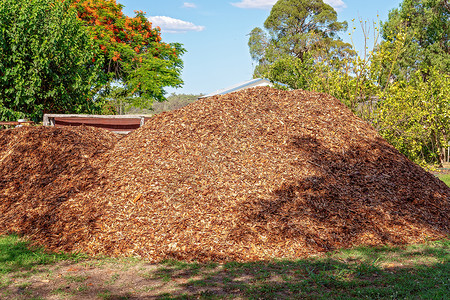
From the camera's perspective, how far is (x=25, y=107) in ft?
49.0

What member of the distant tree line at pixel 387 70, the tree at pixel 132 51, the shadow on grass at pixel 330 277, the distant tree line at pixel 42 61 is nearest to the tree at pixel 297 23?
the distant tree line at pixel 387 70

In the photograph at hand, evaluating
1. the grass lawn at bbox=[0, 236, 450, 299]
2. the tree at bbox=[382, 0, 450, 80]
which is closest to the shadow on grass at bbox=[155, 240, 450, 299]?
the grass lawn at bbox=[0, 236, 450, 299]

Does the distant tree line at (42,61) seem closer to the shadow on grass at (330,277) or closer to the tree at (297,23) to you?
the shadow on grass at (330,277)

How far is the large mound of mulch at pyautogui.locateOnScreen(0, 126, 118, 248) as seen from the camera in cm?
671

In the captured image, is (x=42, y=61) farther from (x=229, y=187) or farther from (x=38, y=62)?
(x=229, y=187)

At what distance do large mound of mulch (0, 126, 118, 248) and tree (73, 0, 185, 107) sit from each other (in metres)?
18.8

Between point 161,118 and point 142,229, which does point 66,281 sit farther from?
point 161,118

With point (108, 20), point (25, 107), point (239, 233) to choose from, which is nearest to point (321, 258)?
point (239, 233)

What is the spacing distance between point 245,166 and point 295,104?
281 centimetres

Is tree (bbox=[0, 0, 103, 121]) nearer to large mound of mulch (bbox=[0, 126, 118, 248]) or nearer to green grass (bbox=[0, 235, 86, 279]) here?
large mound of mulch (bbox=[0, 126, 118, 248])

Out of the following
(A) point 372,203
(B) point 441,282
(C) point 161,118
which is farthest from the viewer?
(C) point 161,118

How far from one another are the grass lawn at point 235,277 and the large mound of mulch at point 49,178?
937mm

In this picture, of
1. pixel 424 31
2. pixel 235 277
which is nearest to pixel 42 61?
pixel 235 277

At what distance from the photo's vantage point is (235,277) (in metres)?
4.84
